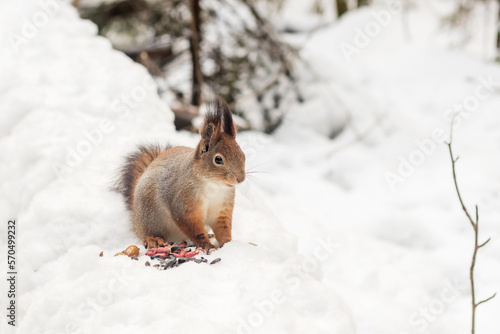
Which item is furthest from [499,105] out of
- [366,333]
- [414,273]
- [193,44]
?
[366,333]

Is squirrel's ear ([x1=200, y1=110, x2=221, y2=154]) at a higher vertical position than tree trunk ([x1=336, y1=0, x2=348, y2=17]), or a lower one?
higher

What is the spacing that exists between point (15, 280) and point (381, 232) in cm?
236

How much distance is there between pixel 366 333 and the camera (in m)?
2.32

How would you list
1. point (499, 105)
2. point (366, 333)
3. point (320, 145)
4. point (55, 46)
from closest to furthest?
1. point (366, 333)
2. point (55, 46)
3. point (320, 145)
4. point (499, 105)

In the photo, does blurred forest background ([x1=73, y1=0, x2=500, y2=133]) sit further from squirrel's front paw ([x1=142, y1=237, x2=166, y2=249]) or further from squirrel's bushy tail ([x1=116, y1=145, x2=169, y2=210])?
squirrel's front paw ([x1=142, y1=237, x2=166, y2=249])

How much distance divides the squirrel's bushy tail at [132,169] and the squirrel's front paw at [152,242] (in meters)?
0.21

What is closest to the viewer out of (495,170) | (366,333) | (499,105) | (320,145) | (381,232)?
(366,333)

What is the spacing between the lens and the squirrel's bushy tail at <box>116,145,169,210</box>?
1.84m

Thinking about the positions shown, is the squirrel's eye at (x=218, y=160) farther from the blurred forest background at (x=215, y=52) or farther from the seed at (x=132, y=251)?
the blurred forest background at (x=215, y=52)

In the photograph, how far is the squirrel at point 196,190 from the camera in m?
1.54

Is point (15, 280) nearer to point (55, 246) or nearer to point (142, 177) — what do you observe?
point (55, 246)

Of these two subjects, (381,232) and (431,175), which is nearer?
(381,232)

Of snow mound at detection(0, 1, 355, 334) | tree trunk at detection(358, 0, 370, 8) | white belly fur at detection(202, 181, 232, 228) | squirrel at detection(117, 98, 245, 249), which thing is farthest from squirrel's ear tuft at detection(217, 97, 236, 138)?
tree trunk at detection(358, 0, 370, 8)

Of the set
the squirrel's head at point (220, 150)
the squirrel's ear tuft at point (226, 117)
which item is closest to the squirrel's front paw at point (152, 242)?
the squirrel's head at point (220, 150)
